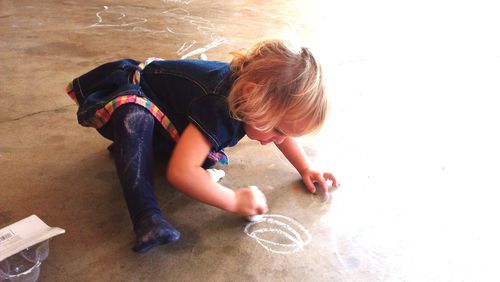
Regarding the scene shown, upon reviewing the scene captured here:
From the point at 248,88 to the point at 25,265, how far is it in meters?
0.59

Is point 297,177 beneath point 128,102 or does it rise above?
beneath

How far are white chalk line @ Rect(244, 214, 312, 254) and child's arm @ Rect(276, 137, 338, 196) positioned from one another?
0.53ft

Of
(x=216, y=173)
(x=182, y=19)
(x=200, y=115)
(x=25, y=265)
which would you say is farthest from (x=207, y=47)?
(x=25, y=265)

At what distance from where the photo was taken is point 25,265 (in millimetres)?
860

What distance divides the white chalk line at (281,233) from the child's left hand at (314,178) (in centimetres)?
15

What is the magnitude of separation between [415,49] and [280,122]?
85.0 inches

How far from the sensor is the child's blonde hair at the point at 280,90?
888mm

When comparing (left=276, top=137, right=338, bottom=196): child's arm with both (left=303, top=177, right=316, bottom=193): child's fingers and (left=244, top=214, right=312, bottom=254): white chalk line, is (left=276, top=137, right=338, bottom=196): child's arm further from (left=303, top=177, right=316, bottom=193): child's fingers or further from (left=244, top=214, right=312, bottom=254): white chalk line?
(left=244, top=214, right=312, bottom=254): white chalk line

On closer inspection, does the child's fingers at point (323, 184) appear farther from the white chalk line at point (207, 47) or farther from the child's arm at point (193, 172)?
the white chalk line at point (207, 47)

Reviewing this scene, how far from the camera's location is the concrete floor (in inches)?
37.0

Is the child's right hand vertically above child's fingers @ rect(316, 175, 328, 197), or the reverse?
the child's right hand

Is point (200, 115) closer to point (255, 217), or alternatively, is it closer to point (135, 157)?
point (135, 157)

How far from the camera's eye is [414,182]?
4.20 ft

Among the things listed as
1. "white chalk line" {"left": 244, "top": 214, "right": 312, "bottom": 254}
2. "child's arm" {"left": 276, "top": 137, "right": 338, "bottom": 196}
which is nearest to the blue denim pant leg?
"white chalk line" {"left": 244, "top": 214, "right": 312, "bottom": 254}
